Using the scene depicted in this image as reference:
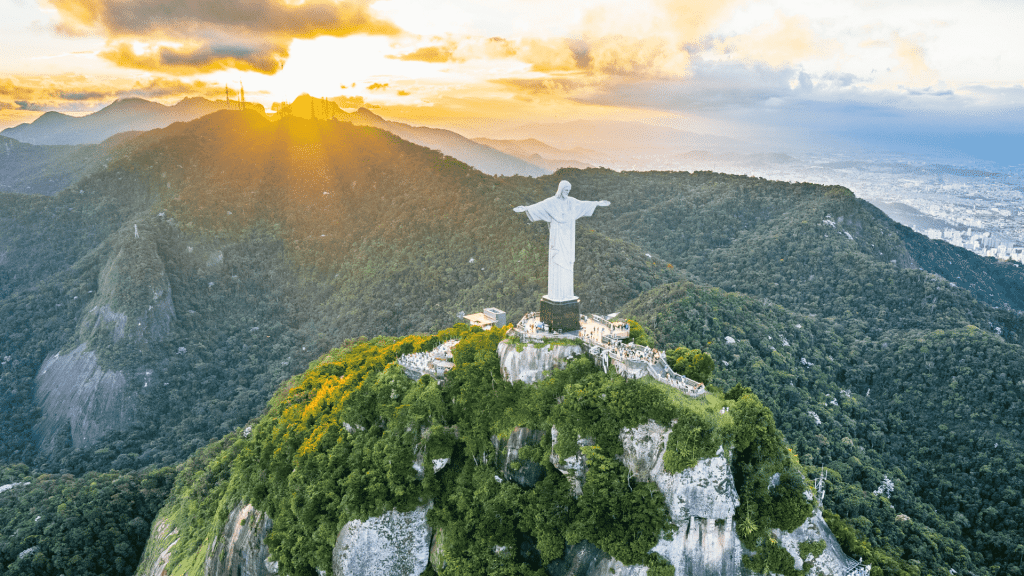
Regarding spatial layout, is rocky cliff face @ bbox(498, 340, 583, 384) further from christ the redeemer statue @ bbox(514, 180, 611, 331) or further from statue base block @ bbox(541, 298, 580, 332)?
christ the redeemer statue @ bbox(514, 180, 611, 331)

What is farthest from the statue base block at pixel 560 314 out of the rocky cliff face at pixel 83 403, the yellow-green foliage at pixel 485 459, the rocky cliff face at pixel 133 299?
the rocky cliff face at pixel 133 299

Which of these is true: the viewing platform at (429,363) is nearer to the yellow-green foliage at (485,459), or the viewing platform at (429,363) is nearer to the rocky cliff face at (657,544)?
the yellow-green foliage at (485,459)

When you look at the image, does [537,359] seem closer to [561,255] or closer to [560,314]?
[560,314]

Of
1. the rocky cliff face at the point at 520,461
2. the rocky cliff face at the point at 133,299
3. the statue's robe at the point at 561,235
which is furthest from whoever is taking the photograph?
the rocky cliff face at the point at 133,299

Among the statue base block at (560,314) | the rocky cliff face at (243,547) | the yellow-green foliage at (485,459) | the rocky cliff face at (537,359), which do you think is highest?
the statue base block at (560,314)

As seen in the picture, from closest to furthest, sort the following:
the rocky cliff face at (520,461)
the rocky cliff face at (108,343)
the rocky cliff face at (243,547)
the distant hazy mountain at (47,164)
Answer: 1. the rocky cliff face at (520,461)
2. the rocky cliff face at (243,547)
3. the rocky cliff face at (108,343)
4. the distant hazy mountain at (47,164)

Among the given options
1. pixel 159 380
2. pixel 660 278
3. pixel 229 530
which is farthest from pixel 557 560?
pixel 159 380
